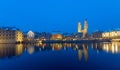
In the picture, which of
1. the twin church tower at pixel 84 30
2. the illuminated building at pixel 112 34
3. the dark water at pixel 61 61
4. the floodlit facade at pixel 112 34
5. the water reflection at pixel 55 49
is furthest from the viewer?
the twin church tower at pixel 84 30

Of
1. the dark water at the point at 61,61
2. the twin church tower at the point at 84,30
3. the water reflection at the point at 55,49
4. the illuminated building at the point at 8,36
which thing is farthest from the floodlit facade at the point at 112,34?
the dark water at the point at 61,61

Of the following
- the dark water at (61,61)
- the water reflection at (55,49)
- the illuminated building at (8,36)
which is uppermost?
the illuminated building at (8,36)

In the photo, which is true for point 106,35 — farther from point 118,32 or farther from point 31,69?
point 31,69

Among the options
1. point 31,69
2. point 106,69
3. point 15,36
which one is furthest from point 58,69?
point 15,36

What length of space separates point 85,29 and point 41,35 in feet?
94.1

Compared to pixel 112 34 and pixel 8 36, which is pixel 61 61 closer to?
pixel 8 36

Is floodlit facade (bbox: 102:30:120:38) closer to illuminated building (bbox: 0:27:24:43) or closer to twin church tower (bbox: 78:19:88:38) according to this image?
twin church tower (bbox: 78:19:88:38)

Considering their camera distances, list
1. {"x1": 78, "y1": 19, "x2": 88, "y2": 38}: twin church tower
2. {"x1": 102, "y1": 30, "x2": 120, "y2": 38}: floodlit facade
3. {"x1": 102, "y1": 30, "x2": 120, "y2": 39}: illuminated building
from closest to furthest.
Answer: {"x1": 102, "y1": 30, "x2": 120, "y2": 39}: illuminated building → {"x1": 102, "y1": 30, "x2": 120, "y2": 38}: floodlit facade → {"x1": 78, "y1": 19, "x2": 88, "y2": 38}: twin church tower

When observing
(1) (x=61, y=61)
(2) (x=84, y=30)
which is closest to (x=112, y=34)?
(2) (x=84, y=30)

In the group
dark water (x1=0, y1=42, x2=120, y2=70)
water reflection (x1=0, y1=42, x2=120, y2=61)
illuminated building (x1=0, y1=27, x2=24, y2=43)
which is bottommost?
dark water (x1=0, y1=42, x2=120, y2=70)

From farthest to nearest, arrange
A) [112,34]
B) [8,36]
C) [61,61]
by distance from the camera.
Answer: [112,34], [8,36], [61,61]

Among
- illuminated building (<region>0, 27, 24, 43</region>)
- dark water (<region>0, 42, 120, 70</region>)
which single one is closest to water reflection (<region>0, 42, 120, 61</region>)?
dark water (<region>0, 42, 120, 70</region>)

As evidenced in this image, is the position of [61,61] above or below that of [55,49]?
below

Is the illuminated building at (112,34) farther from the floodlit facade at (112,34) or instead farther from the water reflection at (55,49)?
the water reflection at (55,49)
